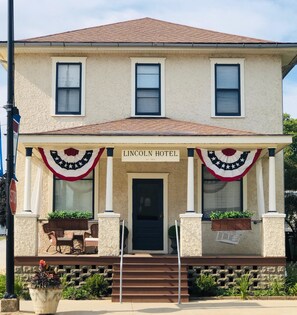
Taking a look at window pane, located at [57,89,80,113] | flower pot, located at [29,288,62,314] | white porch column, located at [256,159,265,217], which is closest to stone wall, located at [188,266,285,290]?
white porch column, located at [256,159,265,217]

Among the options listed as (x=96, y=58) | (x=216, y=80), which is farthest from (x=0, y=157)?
(x=216, y=80)

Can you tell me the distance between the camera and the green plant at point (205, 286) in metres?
14.9

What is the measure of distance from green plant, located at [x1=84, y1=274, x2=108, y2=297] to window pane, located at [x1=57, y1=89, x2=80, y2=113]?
5815mm

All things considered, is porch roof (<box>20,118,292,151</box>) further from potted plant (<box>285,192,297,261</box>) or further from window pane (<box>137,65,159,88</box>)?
potted plant (<box>285,192,297,261</box>)

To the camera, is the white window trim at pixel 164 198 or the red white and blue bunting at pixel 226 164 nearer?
the red white and blue bunting at pixel 226 164

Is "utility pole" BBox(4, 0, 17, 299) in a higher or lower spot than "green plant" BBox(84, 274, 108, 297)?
higher

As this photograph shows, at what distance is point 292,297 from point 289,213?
7981 mm

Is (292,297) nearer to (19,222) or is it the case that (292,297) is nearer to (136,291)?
(136,291)

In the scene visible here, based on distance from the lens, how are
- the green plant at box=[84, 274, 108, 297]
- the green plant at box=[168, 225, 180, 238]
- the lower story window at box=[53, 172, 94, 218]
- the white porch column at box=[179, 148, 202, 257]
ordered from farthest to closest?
the lower story window at box=[53, 172, 94, 218]
the green plant at box=[168, 225, 180, 238]
the white porch column at box=[179, 148, 202, 257]
the green plant at box=[84, 274, 108, 297]

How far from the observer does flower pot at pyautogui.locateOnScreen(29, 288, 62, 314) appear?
12117 mm

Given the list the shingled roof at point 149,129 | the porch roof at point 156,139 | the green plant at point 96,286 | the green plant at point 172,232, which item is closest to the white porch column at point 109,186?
the porch roof at point 156,139

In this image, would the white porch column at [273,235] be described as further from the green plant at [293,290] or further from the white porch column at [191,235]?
the white porch column at [191,235]

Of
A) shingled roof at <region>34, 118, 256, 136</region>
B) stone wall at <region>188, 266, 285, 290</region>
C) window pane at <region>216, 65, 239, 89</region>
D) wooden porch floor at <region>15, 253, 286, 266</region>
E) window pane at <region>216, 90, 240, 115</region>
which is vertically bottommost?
stone wall at <region>188, 266, 285, 290</region>

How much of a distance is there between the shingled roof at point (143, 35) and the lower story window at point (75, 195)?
4.48 meters
